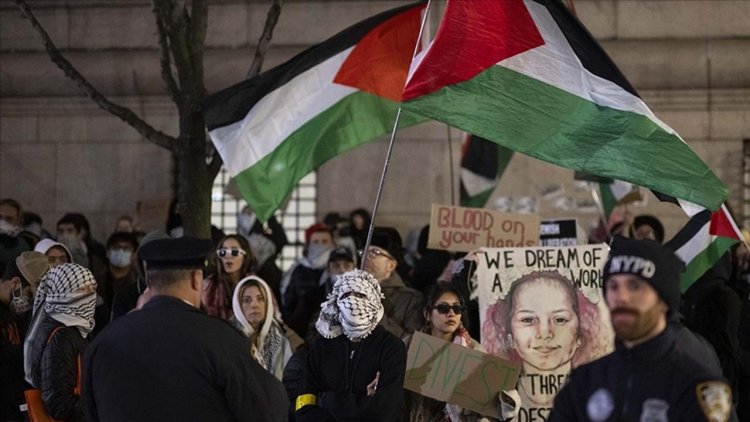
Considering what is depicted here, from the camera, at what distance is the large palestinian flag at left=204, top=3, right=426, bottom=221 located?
33.3ft

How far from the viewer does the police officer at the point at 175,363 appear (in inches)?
220

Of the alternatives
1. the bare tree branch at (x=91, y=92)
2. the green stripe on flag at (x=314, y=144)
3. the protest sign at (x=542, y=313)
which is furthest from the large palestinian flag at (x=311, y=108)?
the protest sign at (x=542, y=313)

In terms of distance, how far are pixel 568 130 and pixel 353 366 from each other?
2056mm

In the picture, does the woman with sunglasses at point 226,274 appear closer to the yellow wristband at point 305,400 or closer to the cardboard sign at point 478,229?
the cardboard sign at point 478,229

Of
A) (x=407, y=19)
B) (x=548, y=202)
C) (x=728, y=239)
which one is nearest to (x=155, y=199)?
(x=548, y=202)

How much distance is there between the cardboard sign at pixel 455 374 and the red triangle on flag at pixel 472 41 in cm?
148

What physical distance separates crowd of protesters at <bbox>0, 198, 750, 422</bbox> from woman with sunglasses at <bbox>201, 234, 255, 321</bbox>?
1 cm

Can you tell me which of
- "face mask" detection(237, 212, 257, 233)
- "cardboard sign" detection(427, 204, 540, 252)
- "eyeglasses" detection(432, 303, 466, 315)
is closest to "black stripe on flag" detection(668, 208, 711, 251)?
"cardboard sign" detection(427, 204, 540, 252)

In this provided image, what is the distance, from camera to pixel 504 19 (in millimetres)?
8789

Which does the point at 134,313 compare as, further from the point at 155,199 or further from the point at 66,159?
the point at 66,159

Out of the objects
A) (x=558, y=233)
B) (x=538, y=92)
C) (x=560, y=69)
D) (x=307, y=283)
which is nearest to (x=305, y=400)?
(x=538, y=92)

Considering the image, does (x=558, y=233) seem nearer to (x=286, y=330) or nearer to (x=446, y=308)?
(x=286, y=330)

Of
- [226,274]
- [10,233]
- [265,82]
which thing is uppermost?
[265,82]

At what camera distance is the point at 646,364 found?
4.73m
